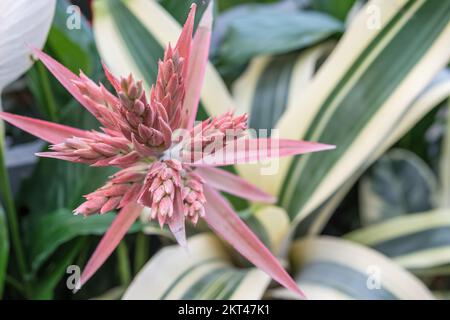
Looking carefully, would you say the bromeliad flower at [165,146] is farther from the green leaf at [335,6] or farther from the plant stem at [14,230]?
the green leaf at [335,6]

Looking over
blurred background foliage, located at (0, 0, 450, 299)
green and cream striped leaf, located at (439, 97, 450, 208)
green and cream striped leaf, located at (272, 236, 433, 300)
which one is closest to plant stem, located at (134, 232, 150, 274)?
blurred background foliage, located at (0, 0, 450, 299)

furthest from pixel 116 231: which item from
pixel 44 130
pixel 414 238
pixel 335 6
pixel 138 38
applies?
pixel 335 6

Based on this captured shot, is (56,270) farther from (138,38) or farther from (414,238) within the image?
(414,238)

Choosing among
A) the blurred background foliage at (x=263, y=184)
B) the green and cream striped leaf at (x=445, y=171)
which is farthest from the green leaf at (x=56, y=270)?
the green and cream striped leaf at (x=445, y=171)

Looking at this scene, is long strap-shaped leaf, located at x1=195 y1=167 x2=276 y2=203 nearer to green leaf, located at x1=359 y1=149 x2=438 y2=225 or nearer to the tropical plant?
the tropical plant
